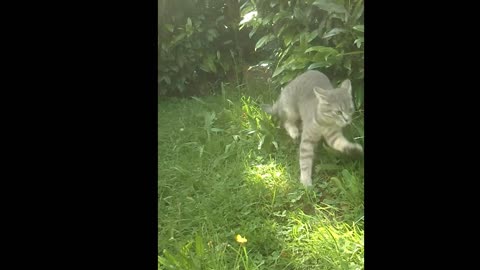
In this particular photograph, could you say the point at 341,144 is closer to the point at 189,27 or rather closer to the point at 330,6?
the point at 330,6

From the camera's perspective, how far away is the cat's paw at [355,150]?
239cm

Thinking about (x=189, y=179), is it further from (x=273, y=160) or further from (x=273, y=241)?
(x=273, y=241)

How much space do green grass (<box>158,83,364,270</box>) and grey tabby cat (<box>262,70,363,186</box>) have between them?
2.4 inches

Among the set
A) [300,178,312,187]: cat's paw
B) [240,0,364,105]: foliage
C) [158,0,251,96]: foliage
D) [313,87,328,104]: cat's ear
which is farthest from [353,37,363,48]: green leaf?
[158,0,251,96]: foliage

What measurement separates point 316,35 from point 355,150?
2.48 ft

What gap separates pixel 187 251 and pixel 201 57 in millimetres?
2469

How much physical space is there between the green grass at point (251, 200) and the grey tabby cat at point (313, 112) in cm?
6

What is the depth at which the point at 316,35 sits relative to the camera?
9.16 feet

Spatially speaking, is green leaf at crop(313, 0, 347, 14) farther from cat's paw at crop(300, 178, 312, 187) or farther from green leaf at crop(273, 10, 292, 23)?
cat's paw at crop(300, 178, 312, 187)
